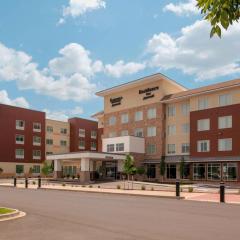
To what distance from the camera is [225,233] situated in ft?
38.8

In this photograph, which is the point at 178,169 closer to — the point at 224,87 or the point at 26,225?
the point at 224,87

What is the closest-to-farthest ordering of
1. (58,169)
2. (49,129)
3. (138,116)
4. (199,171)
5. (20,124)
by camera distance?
(199,171), (58,169), (138,116), (20,124), (49,129)

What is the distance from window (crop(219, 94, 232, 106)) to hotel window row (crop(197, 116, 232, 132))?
188 cm

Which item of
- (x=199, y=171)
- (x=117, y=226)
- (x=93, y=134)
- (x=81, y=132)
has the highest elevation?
(x=81, y=132)

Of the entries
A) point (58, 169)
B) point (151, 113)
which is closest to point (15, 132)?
point (58, 169)

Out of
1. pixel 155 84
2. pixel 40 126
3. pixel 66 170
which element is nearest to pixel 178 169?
pixel 155 84

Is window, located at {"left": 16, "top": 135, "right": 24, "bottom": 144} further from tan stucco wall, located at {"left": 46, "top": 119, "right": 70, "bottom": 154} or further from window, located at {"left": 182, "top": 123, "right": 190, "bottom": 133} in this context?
window, located at {"left": 182, "top": 123, "right": 190, "bottom": 133}

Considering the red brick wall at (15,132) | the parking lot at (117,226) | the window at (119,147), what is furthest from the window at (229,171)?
the red brick wall at (15,132)

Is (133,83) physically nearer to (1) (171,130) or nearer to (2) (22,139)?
(1) (171,130)

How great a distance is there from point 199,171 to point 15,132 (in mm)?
42559

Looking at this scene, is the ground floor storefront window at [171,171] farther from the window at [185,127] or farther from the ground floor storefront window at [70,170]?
the ground floor storefront window at [70,170]

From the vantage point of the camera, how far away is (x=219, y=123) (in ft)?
173

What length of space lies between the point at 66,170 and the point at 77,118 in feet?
54.6


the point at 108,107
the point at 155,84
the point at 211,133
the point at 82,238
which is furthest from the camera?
the point at 108,107
